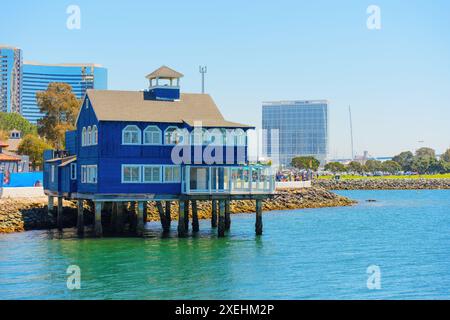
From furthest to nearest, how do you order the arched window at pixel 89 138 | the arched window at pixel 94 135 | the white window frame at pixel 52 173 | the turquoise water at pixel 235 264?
the white window frame at pixel 52 173, the arched window at pixel 89 138, the arched window at pixel 94 135, the turquoise water at pixel 235 264

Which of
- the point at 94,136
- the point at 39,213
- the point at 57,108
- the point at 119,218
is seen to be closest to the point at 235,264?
the point at 94,136

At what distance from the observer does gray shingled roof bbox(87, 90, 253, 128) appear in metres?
54.8

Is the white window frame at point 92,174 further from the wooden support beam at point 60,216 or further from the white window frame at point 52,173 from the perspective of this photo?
the white window frame at point 52,173

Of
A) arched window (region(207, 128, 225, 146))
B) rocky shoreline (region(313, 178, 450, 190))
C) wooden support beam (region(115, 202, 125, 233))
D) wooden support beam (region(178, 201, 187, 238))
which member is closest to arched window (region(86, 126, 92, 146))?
wooden support beam (region(115, 202, 125, 233))

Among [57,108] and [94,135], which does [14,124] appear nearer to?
[57,108]

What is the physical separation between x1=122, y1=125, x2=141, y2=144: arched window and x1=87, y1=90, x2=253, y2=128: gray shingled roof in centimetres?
60

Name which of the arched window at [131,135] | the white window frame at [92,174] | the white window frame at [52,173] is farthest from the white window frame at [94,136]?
the white window frame at [52,173]

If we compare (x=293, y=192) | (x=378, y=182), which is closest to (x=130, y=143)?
(x=293, y=192)

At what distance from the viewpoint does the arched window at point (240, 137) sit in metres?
55.4

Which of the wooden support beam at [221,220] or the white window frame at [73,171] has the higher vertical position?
the white window frame at [73,171]

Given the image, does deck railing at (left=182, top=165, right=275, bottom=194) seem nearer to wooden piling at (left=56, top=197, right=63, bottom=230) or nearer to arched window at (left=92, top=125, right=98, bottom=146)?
arched window at (left=92, top=125, right=98, bottom=146)

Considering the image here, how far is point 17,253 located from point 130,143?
11135 millimetres

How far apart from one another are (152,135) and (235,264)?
14059 millimetres

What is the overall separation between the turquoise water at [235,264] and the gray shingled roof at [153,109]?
8124 millimetres
